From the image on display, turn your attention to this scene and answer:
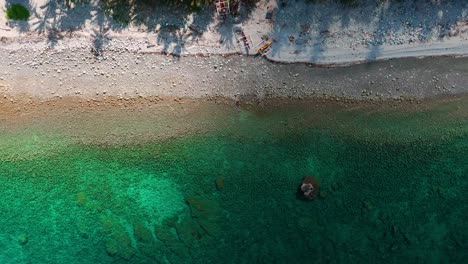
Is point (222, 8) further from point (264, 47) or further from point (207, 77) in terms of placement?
point (207, 77)

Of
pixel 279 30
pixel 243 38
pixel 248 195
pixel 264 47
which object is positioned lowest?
pixel 248 195

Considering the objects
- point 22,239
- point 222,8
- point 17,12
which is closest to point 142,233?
point 22,239

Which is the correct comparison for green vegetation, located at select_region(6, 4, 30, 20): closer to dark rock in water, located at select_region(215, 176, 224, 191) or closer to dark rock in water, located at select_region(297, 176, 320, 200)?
dark rock in water, located at select_region(215, 176, 224, 191)

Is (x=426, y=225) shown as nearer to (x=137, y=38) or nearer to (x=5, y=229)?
(x=137, y=38)

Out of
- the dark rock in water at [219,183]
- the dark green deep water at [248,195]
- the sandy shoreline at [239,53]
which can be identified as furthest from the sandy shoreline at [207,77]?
the dark rock in water at [219,183]

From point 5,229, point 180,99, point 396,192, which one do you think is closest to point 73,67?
point 180,99
